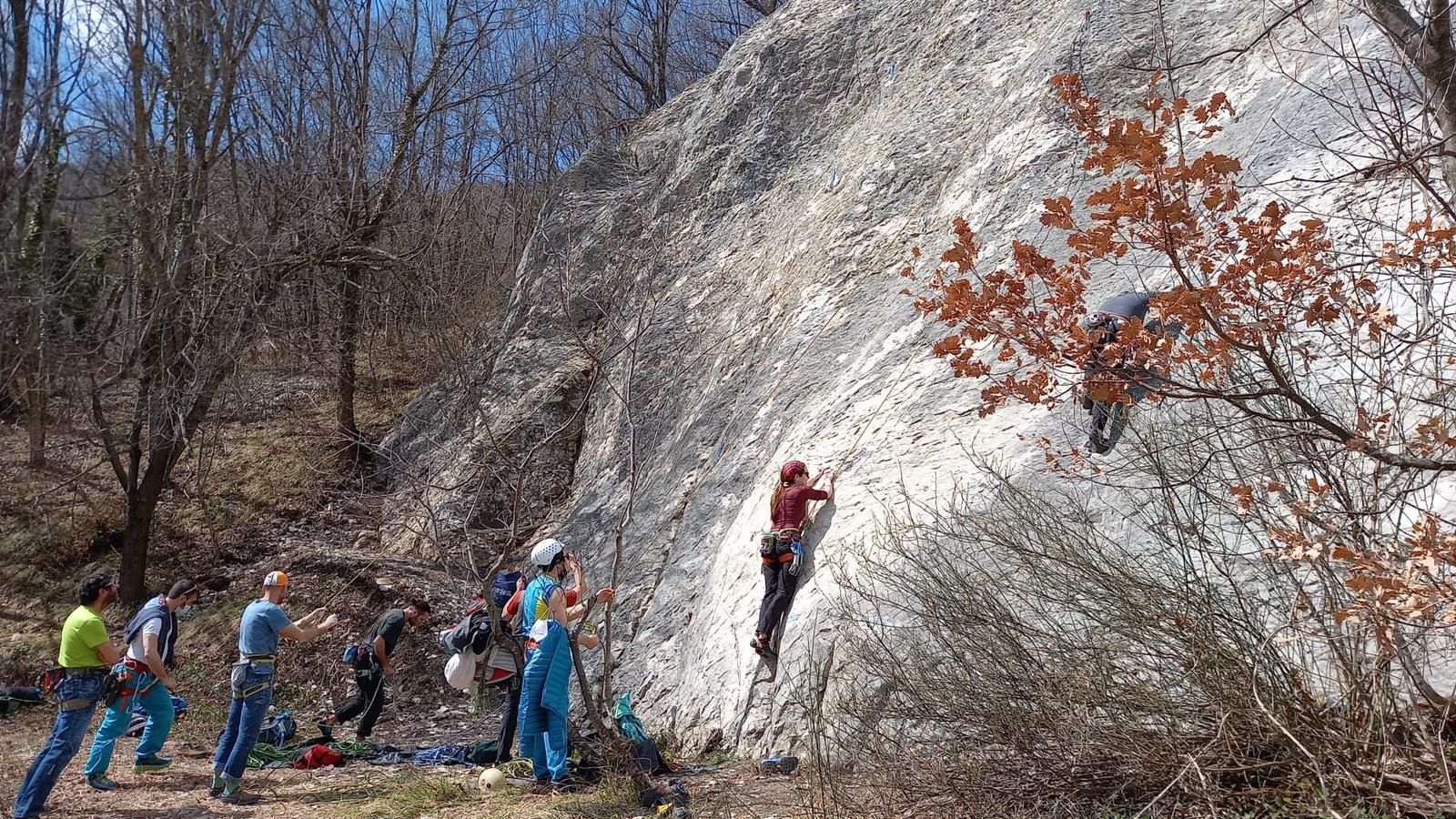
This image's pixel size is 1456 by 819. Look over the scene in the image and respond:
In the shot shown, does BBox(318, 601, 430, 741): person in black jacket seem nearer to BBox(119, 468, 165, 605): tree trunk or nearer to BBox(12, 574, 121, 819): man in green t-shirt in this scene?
BBox(12, 574, 121, 819): man in green t-shirt

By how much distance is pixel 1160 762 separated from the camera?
4.62m

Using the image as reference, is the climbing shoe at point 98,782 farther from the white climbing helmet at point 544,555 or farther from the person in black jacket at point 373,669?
the white climbing helmet at point 544,555

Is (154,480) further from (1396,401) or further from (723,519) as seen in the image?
(1396,401)

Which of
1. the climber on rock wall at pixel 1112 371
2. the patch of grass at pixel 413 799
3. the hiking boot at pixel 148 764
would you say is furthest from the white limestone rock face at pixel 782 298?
the hiking boot at pixel 148 764

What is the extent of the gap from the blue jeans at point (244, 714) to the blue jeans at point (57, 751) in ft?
2.85

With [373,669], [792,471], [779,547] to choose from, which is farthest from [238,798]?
[792,471]

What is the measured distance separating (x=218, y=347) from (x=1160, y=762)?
11.9 m

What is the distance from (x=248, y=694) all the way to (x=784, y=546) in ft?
12.7

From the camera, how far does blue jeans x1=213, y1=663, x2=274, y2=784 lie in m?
7.21

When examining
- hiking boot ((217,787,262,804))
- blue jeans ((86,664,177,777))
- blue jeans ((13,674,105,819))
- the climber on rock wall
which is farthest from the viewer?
blue jeans ((86,664,177,777))

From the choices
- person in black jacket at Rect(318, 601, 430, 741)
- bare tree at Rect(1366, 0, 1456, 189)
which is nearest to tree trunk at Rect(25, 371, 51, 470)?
person in black jacket at Rect(318, 601, 430, 741)

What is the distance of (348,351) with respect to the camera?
53.6 ft

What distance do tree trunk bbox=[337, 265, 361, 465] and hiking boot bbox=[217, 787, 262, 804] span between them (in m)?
8.23

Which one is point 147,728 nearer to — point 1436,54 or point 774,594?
point 774,594
